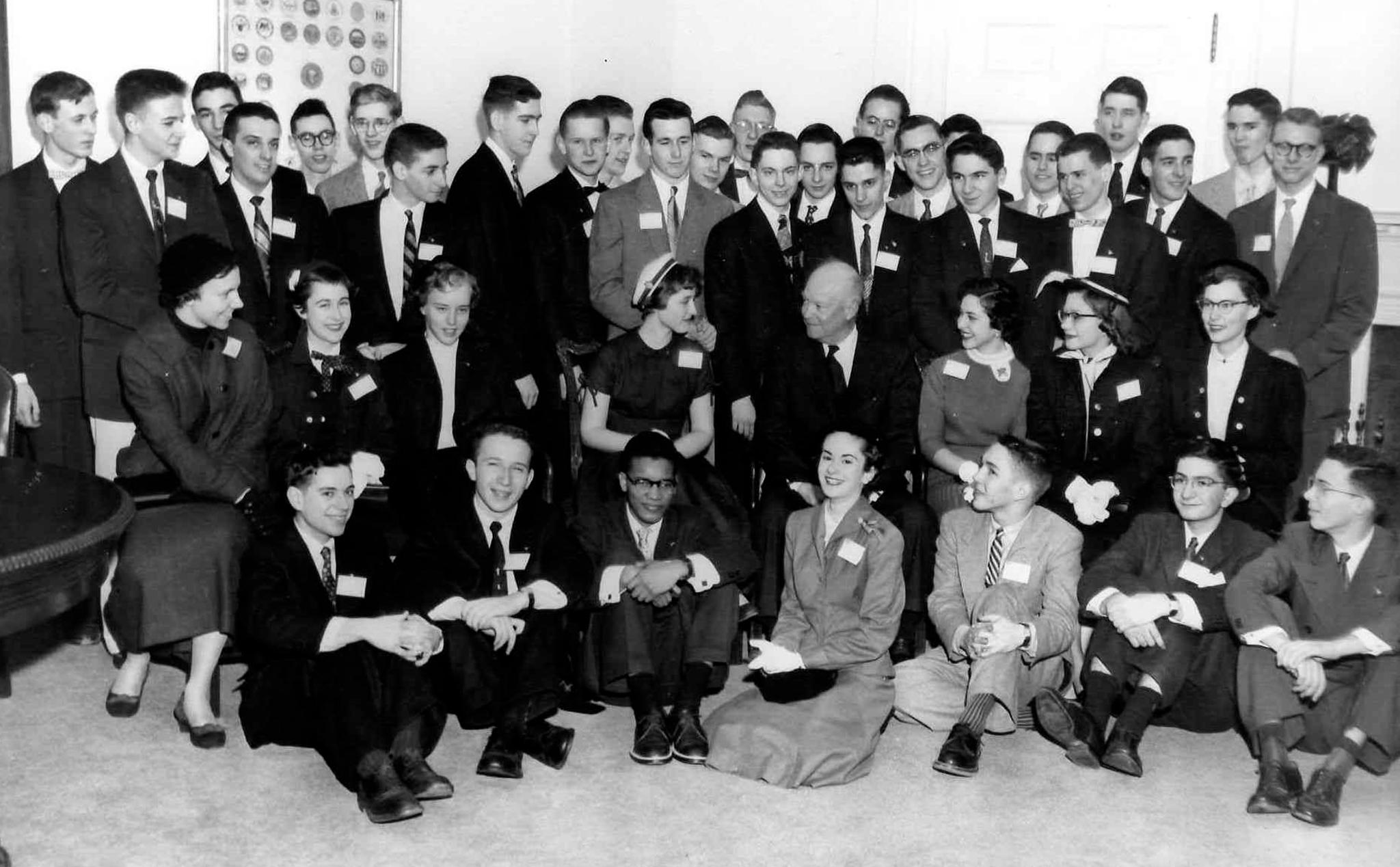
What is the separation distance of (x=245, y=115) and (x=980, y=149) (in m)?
2.41

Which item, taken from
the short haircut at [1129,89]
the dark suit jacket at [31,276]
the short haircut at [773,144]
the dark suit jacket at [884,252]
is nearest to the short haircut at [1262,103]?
the short haircut at [1129,89]

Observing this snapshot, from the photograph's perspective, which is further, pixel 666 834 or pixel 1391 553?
pixel 1391 553

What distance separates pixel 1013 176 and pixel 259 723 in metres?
4.44

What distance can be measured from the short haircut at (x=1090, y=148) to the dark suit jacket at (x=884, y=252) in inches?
22.3

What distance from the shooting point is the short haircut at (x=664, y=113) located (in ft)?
16.6

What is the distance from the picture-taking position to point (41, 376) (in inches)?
181

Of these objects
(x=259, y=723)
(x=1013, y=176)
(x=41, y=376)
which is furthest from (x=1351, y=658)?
(x=41, y=376)

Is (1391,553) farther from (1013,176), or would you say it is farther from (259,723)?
(1013,176)

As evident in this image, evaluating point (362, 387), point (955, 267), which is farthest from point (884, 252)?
point (362, 387)

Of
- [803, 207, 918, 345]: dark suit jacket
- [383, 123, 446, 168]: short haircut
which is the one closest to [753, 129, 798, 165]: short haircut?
[803, 207, 918, 345]: dark suit jacket

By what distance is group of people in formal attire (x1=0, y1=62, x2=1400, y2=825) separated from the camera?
3641 millimetres

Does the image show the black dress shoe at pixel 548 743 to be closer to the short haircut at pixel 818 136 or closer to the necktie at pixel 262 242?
the necktie at pixel 262 242

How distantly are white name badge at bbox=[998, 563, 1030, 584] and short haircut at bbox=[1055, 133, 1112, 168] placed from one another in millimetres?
1567

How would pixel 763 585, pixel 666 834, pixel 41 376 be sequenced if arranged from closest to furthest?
1. pixel 666 834
2. pixel 763 585
3. pixel 41 376
